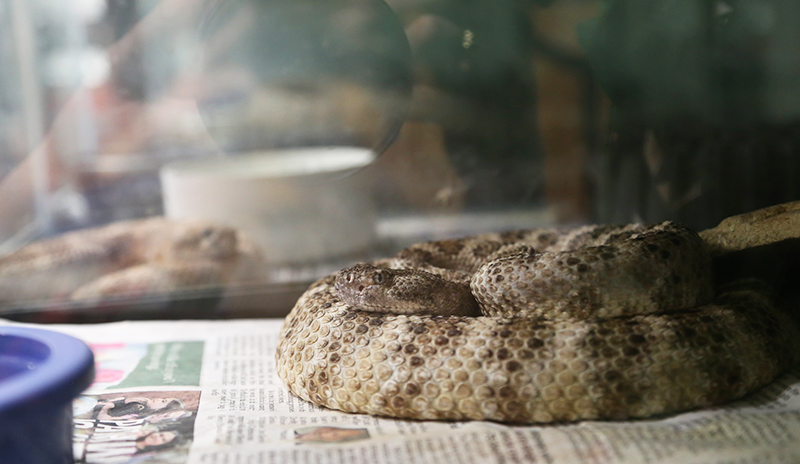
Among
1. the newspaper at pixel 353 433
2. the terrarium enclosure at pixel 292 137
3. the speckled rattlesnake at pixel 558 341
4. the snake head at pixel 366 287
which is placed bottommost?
the newspaper at pixel 353 433

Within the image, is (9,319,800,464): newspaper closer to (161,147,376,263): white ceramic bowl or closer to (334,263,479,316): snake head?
(334,263,479,316): snake head

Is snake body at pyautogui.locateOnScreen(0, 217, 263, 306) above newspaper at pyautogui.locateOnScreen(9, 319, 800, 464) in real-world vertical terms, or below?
above

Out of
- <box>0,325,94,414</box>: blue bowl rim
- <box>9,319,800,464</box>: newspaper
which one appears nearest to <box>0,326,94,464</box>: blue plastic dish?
<box>0,325,94,414</box>: blue bowl rim

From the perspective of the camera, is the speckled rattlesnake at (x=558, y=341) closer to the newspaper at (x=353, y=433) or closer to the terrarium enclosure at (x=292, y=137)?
the newspaper at (x=353, y=433)

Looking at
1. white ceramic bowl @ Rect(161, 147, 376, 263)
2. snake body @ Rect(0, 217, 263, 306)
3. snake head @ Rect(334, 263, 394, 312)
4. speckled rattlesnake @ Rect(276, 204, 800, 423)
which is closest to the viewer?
speckled rattlesnake @ Rect(276, 204, 800, 423)

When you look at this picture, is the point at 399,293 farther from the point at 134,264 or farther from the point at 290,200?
the point at 134,264

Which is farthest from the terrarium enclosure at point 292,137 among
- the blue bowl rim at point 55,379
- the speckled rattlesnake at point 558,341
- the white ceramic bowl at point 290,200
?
the blue bowl rim at point 55,379

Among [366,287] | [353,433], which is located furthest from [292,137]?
[353,433]

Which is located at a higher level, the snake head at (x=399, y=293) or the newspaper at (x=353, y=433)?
the snake head at (x=399, y=293)
